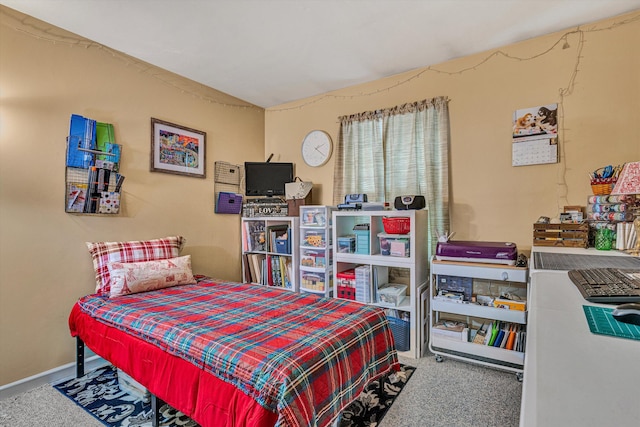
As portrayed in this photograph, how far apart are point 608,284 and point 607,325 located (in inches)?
15.6

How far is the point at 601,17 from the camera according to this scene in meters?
2.19

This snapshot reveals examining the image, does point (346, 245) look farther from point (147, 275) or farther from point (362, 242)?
point (147, 275)

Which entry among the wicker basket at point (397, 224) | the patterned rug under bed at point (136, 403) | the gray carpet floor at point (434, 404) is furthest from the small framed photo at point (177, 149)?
the wicker basket at point (397, 224)

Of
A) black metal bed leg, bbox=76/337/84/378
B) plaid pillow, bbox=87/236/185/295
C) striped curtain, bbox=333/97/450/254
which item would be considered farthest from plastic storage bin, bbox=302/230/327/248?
black metal bed leg, bbox=76/337/84/378

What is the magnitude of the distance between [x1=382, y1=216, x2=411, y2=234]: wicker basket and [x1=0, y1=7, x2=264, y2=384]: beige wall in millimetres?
2038

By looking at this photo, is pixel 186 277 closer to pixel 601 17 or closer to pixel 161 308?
pixel 161 308

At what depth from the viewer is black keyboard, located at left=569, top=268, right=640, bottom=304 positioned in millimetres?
984

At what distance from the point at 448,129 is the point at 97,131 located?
295 cm

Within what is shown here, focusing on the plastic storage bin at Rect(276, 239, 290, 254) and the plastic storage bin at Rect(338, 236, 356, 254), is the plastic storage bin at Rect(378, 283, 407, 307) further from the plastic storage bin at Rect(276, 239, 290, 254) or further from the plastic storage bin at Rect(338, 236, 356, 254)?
the plastic storage bin at Rect(276, 239, 290, 254)

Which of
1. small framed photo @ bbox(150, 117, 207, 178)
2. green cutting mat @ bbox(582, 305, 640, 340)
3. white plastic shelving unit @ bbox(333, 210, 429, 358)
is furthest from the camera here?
small framed photo @ bbox(150, 117, 207, 178)

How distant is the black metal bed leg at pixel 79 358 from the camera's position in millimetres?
2266

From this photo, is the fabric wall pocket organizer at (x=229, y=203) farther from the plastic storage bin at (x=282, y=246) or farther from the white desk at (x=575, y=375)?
the white desk at (x=575, y=375)

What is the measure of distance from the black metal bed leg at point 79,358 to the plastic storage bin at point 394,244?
95.9 inches

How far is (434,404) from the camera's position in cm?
188
